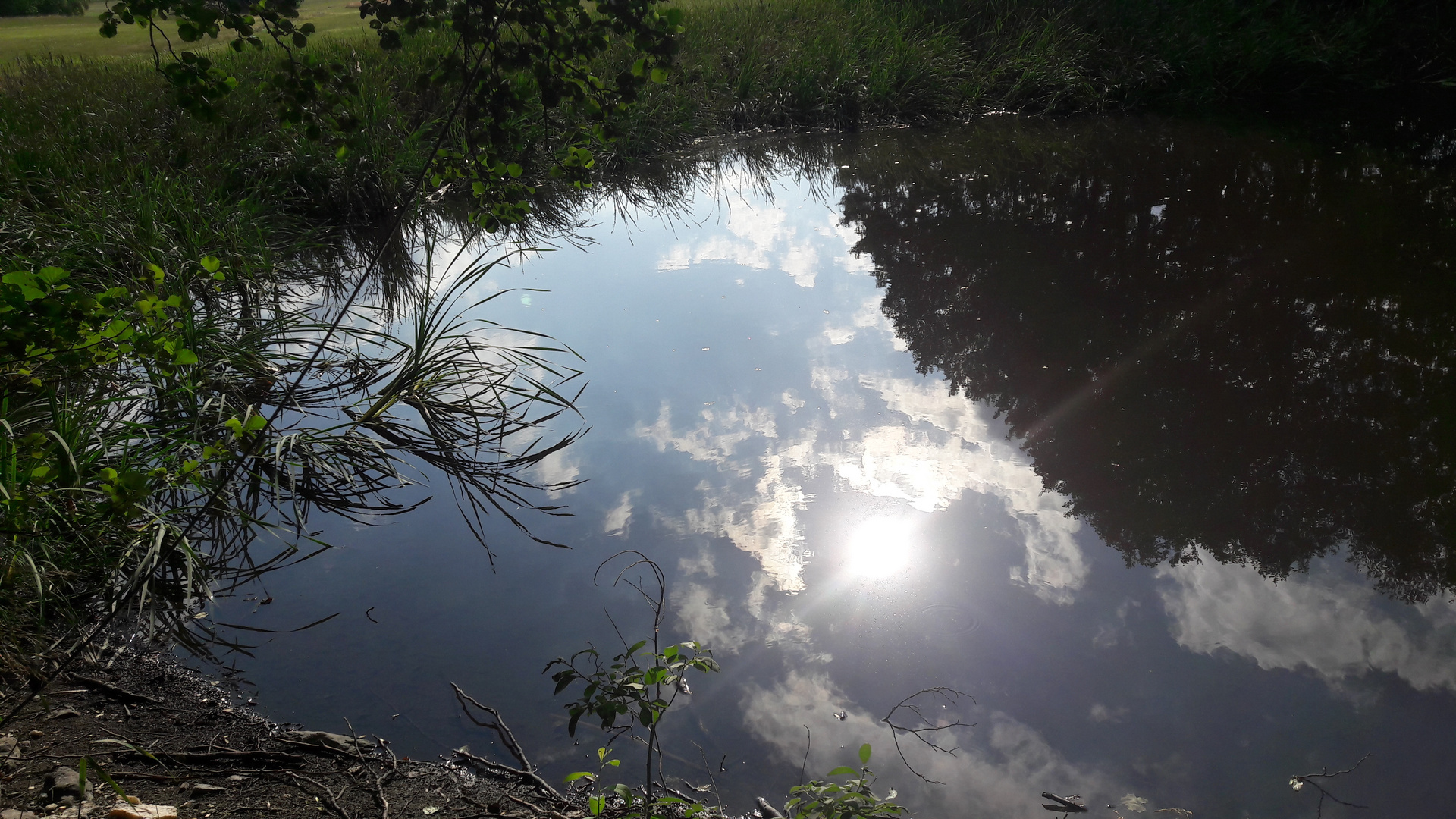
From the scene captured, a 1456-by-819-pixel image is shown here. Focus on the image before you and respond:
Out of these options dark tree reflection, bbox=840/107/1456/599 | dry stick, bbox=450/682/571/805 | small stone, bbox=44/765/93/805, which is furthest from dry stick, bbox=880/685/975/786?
small stone, bbox=44/765/93/805

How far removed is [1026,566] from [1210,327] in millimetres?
2404

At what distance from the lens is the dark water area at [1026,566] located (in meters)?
2.19

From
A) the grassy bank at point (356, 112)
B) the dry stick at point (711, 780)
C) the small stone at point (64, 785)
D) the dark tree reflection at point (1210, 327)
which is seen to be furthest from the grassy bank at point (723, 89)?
the dry stick at point (711, 780)

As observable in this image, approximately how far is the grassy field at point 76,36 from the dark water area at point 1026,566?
7.24 m

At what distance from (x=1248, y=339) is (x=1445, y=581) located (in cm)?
176

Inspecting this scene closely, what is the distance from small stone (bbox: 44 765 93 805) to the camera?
5.81 ft

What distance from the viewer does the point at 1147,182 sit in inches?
269

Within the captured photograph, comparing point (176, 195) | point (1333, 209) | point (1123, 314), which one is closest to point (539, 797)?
point (1123, 314)

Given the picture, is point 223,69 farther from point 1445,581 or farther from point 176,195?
point 1445,581

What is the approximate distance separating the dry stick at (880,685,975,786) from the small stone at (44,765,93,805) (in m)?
1.76

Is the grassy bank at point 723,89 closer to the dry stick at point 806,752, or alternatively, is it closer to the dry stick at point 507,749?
the dry stick at point 507,749

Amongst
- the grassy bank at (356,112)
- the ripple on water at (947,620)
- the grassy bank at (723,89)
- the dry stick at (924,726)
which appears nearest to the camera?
the dry stick at (924,726)

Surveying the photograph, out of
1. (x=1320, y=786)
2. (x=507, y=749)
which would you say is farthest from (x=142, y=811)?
(x=1320, y=786)

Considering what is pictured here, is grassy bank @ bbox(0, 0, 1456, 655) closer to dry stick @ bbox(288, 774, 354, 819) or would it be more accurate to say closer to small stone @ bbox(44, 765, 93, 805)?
small stone @ bbox(44, 765, 93, 805)
